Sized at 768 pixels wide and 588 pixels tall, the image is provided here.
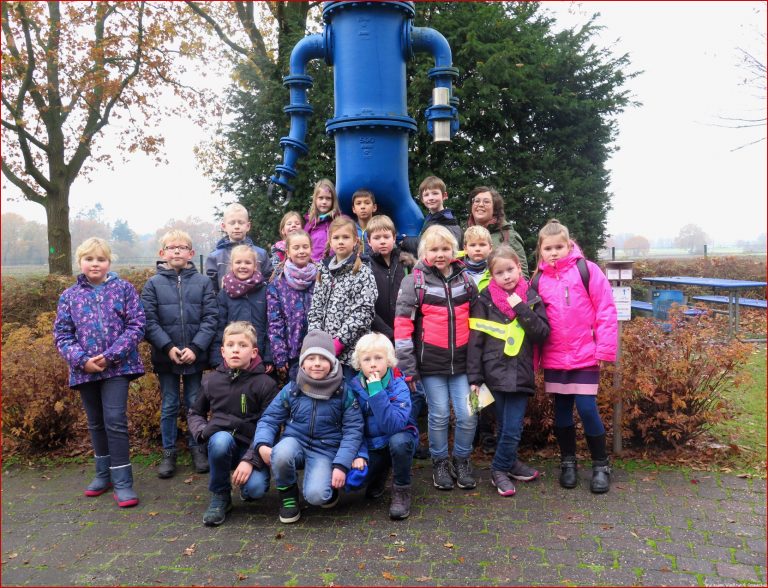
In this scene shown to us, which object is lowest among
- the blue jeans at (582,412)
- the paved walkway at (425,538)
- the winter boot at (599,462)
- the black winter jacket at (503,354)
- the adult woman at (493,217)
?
the paved walkway at (425,538)

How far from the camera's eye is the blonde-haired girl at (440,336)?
13.1 ft

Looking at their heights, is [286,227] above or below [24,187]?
below

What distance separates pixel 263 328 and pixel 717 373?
3.31 m

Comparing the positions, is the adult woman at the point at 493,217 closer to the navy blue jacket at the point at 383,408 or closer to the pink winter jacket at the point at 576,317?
the pink winter jacket at the point at 576,317

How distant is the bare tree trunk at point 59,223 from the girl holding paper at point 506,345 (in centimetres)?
1149

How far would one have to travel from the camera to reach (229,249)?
487cm

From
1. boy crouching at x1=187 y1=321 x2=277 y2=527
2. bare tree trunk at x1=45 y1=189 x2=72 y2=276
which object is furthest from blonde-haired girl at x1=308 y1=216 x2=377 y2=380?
bare tree trunk at x1=45 y1=189 x2=72 y2=276

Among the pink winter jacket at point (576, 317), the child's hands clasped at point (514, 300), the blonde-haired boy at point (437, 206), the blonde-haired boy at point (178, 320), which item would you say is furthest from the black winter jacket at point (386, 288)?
the blonde-haired boy at point (178, 320)

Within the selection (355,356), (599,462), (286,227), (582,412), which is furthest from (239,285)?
(599,462)

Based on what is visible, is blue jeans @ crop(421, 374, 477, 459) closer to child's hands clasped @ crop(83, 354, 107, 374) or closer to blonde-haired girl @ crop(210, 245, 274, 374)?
blonde-haired girl @ crop(210, 245, 274, 374)

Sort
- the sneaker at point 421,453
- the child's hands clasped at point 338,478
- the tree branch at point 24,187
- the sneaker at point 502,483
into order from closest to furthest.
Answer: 1. the child's hands clasped at point 338,478
2. the sneaker at point 502,483
3. the sneaker at point 421,453
4. the tree branch at point 24,187

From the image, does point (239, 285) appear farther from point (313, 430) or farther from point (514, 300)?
point (514, 300)

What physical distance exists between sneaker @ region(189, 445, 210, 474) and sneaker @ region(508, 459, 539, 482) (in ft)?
7.24

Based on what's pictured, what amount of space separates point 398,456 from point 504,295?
1.24 m
